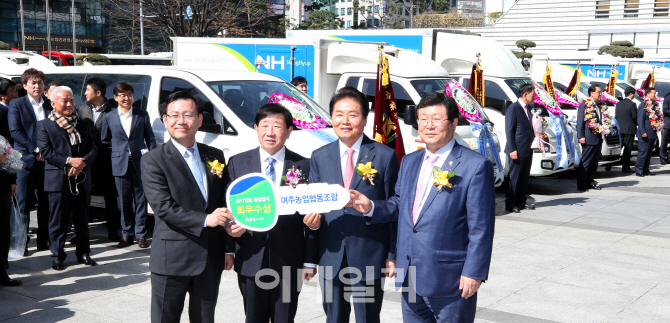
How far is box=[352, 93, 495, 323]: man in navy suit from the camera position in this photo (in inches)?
128

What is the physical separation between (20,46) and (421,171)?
49883 mm

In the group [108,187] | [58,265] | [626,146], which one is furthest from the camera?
[626,146]

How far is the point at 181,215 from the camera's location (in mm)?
3398

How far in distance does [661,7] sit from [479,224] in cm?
4559

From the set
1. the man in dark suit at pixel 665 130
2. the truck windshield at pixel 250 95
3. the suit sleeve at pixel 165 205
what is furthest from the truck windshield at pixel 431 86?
the man in dark suit at pixel 665 130

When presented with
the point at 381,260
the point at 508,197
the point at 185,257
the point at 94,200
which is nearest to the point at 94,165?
the point at 94,200

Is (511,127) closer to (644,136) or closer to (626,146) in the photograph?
(644,136)

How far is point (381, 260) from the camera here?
370 centimetres

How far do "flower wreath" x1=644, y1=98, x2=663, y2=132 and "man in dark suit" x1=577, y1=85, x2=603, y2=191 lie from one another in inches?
94.9

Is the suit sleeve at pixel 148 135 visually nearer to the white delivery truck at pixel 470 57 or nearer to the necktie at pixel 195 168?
the necktie at pixel 195 168

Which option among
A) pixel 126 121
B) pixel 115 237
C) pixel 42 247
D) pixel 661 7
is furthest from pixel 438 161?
pixel 661 7

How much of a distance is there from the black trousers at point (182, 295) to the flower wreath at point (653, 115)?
12.7 meters

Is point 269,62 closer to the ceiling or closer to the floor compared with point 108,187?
closer to the ceiling

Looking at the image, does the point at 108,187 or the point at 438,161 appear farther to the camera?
the point at 108,187
